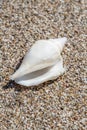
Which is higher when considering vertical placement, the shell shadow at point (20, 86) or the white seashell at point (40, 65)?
the white seashell at point (40, 65)

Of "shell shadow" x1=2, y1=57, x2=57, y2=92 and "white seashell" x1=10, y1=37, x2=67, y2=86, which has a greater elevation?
"white seashell" x1=10, y1=37, x2=67, y2=86

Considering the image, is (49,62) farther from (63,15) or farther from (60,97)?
(63,15)

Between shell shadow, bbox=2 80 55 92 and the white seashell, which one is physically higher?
the white seashell

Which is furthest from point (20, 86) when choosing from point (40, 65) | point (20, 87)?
point (40, 65)

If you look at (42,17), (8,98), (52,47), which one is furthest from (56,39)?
(8,98)
